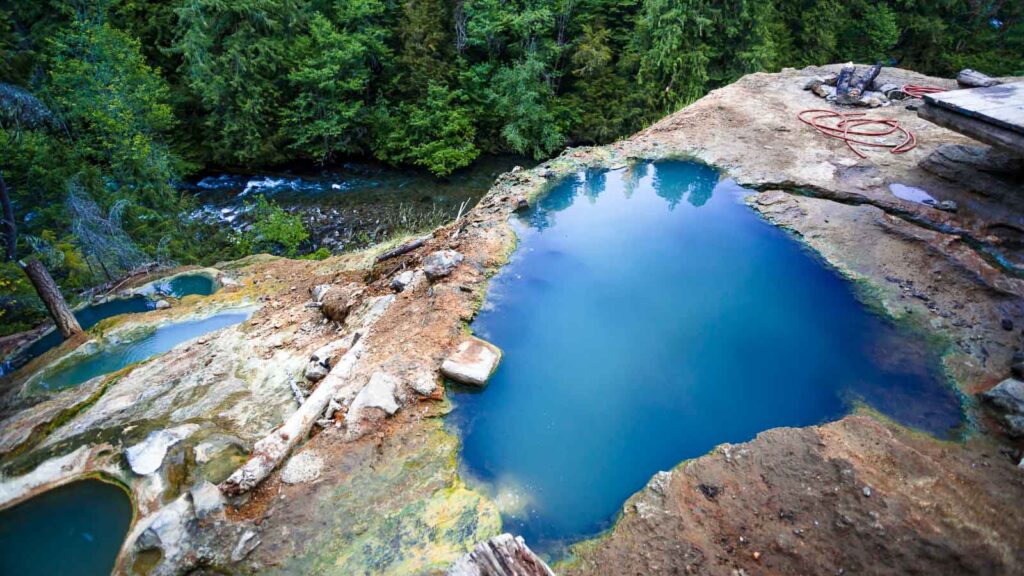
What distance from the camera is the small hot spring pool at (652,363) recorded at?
4.98 meters

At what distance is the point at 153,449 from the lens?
204 inches

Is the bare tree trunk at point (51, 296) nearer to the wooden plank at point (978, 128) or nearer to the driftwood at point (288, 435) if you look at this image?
the driftwood at point (288, 435)

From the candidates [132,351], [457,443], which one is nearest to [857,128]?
[457,443]

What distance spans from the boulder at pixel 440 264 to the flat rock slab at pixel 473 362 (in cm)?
138

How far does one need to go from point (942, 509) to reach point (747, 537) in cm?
158

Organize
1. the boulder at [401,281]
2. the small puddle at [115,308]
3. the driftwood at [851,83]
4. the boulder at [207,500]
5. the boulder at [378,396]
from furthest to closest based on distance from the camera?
the driftwood at [851,83] < the small puddle at [115,308] < the boulder at [401,281] < the boulder at [378,396] < the boulder at [207,500]

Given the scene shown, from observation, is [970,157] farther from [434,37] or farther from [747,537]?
[434,37]

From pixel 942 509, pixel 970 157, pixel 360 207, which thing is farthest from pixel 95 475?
pixel 970 157

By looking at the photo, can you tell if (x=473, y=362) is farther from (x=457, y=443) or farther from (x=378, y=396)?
(x=378, y=396)

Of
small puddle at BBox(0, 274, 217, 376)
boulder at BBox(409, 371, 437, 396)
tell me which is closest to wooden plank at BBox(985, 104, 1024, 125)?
boulder at BBox(409, 371, 437, 396)

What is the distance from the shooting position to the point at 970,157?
8477 millimetres

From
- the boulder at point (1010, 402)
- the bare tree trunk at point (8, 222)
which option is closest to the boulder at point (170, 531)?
the bare tree trunk at point (8, 222)

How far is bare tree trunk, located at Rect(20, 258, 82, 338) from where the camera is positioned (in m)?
7.89

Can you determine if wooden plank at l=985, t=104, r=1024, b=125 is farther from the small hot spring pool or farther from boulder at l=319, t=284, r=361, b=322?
boulder at l=319, t=284, r=361, b=322
